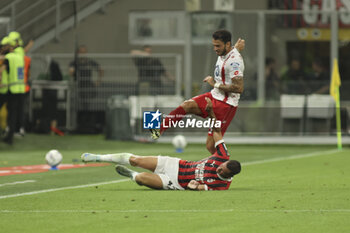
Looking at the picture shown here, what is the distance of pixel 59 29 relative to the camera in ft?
97.4

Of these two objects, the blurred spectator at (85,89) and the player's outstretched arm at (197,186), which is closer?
the player's outstretched arm at (197,186)

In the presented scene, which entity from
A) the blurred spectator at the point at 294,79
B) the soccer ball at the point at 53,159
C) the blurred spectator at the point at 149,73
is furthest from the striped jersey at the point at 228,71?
the blurred spectator at the point at 149,73

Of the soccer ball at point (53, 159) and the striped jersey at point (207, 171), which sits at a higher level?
the striped jersey at point (207, 171)

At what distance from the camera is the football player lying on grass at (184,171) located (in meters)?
11.5

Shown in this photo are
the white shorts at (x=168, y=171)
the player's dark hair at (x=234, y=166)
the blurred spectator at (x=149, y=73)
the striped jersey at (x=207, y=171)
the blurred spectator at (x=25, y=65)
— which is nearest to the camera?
the player's dark hair at (x=234, y=166)

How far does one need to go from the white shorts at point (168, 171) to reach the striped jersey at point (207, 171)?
58 millimetres

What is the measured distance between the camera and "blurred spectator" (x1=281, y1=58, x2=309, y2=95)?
2630cm

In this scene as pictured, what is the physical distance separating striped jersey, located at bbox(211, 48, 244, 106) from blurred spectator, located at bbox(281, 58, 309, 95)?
1296 centimetres

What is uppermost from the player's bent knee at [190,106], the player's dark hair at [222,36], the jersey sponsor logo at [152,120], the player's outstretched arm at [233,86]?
the player's dark hair at [222,36]

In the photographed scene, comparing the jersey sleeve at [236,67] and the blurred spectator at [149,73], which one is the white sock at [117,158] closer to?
the jersey sleeve at [236,67]

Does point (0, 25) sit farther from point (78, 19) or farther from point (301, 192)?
point (301, 192)

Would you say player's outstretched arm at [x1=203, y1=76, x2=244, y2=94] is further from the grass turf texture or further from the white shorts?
the white shorts

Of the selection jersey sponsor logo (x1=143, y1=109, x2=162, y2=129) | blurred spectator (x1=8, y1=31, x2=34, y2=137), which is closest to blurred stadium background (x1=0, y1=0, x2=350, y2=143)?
blurred spectator (x1=8, y1=31, x2=34, y2=137)

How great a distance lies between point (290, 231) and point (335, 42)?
2009 cm
